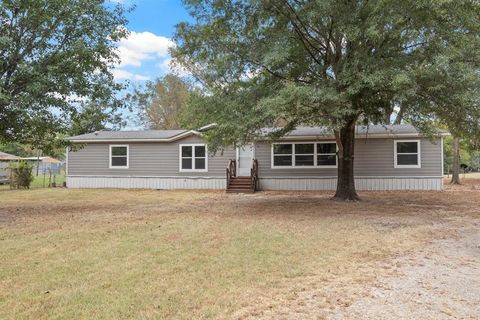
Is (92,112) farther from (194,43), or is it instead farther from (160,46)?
(160,46)

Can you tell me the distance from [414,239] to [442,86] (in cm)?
416

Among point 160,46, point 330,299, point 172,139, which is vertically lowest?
point 330,299

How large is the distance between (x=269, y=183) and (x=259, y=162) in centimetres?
113

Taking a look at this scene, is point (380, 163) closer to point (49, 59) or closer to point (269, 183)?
point (269, 183)

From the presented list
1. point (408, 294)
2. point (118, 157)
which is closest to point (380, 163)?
point (118, 157)

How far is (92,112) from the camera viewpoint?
39.5 feet

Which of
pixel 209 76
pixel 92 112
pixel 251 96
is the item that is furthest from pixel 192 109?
pixel 92 112

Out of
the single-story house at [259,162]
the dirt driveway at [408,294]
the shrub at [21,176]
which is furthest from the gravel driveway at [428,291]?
the shrub at [21,176]

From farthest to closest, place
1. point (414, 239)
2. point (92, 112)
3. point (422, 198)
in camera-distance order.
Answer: point (422, 198), point (92, 112), point (414, 239)

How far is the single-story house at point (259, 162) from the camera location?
716 inches

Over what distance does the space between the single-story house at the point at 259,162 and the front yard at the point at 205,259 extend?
24.3ft

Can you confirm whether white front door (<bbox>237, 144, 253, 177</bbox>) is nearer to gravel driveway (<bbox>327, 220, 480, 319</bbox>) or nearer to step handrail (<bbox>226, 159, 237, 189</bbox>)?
step handrail (<bbox>226, 159, 237, 189</bbox>)

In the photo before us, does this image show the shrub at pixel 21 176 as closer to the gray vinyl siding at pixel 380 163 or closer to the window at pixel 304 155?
the gray vinyl siding at pixel 380 163

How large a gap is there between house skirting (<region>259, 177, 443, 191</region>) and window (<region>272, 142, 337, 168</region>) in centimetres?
67
